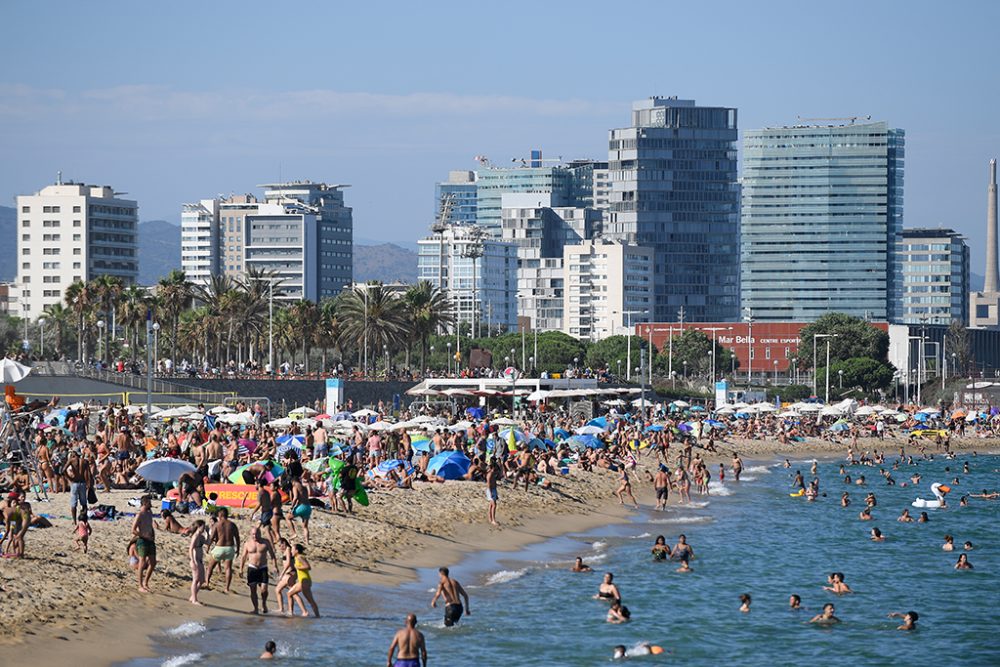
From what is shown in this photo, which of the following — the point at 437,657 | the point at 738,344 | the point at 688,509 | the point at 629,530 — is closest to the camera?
the point at 437,657

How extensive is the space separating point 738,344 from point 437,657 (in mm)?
156920

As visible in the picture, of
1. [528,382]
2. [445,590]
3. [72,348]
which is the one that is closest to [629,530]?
[445,590]

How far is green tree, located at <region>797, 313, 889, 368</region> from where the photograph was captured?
146 metres

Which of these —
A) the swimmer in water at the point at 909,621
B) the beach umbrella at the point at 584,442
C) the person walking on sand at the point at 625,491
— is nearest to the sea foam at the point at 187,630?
the swimmer in water at the point at 909,621

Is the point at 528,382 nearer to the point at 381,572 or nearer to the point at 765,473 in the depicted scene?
the point at 765,473

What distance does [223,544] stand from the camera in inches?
974

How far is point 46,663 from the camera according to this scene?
19.3m

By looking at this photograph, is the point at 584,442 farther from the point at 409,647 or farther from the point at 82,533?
the point at 409,647

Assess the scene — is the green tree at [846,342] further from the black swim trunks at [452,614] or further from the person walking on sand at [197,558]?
the person walking on sand at [197,558]

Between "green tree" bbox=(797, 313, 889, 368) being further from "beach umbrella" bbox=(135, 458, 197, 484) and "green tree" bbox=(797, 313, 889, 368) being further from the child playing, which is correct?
the child playing

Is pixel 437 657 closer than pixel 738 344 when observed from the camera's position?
Yes

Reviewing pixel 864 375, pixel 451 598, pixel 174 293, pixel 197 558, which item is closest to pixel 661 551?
pixel 451 598

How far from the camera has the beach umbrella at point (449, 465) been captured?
134 ft

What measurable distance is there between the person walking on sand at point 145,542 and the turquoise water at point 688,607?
5.61 feet
